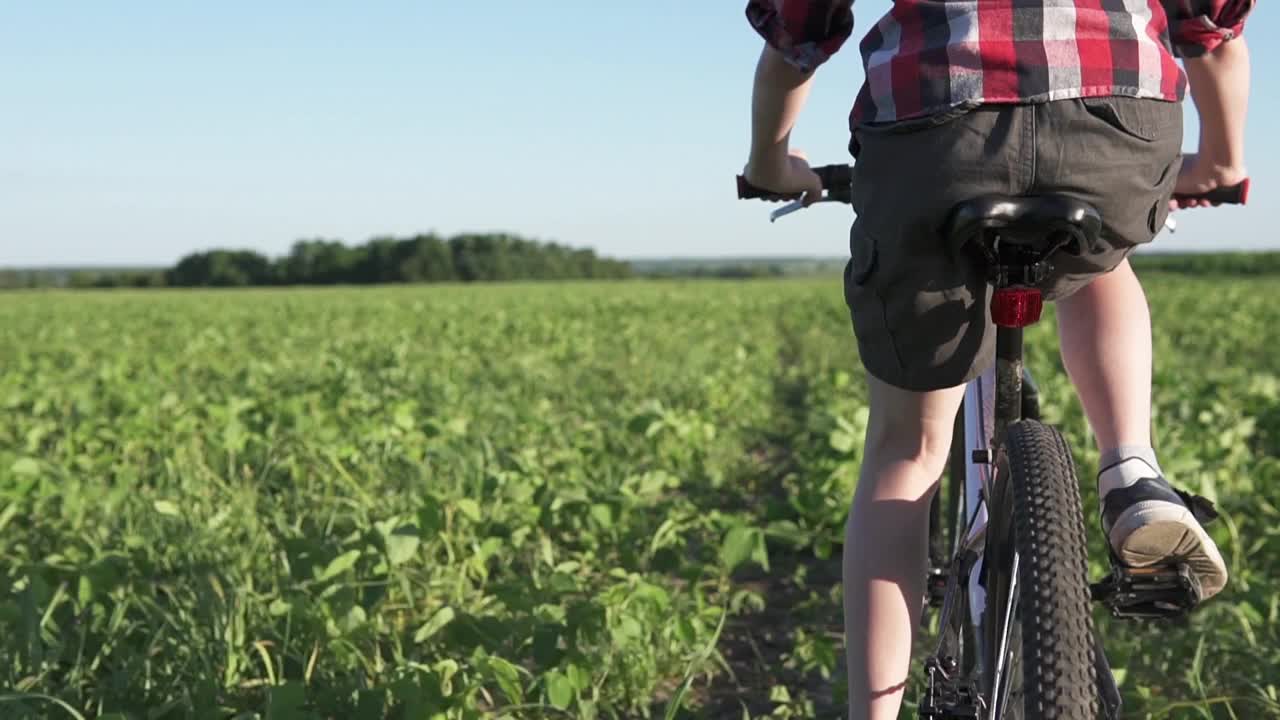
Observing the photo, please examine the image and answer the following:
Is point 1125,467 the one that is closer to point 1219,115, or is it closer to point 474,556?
point 1219,115

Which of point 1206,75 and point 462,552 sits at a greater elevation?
point 1206,75

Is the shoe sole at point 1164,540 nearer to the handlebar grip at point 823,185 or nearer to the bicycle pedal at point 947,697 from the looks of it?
the bicycle pedal at point 947,697

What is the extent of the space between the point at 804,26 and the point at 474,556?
2195 mm

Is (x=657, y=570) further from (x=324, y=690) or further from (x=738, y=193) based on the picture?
(x=738, y=193)

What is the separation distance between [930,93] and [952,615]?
31.6 inches

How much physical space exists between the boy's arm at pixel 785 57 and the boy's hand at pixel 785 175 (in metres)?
0.01

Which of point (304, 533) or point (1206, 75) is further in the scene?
point (304, 533)

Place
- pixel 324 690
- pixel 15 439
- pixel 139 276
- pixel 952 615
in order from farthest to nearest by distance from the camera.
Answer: pixel 139 276 < pixel 15 439 < pixel 324 690 < pixel 952 615

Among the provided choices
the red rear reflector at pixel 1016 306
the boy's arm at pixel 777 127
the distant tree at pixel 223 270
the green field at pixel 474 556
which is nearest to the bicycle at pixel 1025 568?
the red rear reflector at pixel 1016 306

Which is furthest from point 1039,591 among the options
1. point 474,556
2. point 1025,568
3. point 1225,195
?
point 474,556

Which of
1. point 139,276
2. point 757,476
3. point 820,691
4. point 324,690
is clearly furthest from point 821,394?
point 139,276

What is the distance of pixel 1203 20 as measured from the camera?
1.67m

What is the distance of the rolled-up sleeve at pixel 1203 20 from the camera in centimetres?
166

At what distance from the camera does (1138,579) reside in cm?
148
